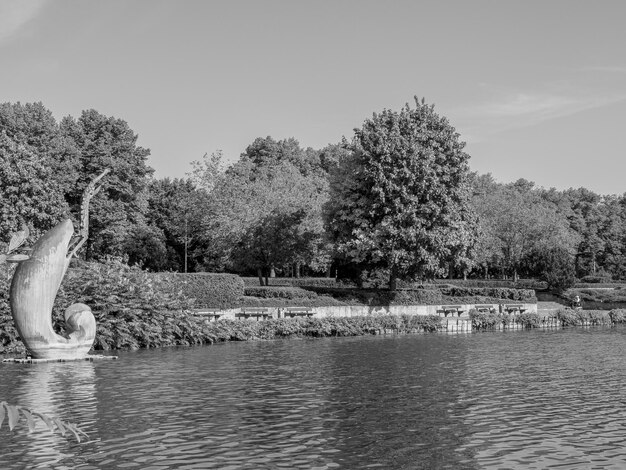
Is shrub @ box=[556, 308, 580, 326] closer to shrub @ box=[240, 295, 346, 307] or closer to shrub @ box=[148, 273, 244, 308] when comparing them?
shrub @ box=[240, 295, 346, 307]

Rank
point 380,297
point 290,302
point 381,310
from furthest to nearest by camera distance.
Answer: point 380,297, point 381,310, point 290,302

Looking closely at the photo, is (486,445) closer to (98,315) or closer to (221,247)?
(98,315)

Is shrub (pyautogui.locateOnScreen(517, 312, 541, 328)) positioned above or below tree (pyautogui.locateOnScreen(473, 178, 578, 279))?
below

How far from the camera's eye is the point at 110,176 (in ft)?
230

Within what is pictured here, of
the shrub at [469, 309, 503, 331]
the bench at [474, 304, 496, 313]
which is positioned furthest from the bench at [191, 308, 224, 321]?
the bench at [474, 304, 496, 313]

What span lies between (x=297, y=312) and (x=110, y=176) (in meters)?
30.9

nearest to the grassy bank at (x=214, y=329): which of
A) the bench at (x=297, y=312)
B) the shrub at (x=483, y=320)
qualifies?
the bench at (x=297, y=312)

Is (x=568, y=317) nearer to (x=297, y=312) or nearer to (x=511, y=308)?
(x=511, y=308)

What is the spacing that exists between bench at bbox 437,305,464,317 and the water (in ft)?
60.7

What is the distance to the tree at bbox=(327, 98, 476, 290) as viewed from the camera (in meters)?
52.4

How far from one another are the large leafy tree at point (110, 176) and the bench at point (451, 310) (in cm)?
3077

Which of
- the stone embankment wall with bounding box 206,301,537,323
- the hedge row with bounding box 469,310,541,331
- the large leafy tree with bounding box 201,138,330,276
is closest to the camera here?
the stone embankment wall with bounding box 206,301,537,323

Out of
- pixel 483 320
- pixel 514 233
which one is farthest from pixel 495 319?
pixel 514 233

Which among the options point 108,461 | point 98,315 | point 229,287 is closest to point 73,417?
point 108,461
